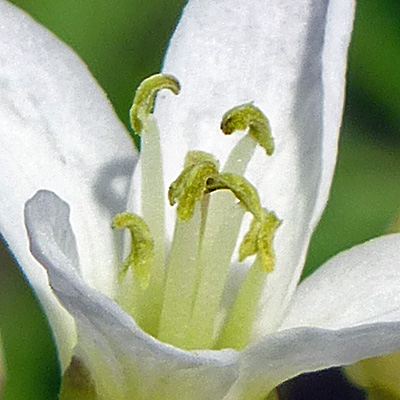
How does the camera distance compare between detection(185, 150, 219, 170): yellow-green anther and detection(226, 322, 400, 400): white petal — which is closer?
detection(226, 322, 400, 400): white petal

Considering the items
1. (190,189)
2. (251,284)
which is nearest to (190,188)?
(190,189)

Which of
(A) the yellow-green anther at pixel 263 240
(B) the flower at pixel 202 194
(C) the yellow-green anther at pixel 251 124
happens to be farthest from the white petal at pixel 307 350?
(C) the yellow-green anther at pixel 251 124

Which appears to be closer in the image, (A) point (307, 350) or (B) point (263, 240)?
(A) point (307, 350)

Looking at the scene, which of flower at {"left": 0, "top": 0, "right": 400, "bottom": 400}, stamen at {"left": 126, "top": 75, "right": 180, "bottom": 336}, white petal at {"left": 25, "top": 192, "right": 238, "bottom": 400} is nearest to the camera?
white petal at {"left": 25, "top": 192, "right": 238, "bottom": 400}

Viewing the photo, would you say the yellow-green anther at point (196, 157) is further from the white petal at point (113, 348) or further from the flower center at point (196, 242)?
the white petal at point (113, 348)

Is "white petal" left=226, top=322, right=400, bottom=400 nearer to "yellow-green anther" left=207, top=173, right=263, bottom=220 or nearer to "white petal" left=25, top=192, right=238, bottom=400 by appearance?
"white petal" left=25, top=192, right=238, bottom=400

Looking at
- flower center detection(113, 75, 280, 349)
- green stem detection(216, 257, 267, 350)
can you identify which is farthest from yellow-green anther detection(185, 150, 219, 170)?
green stem detection(216, 257, 267, 350)

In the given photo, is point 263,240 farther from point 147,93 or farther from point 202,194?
point 147,93
